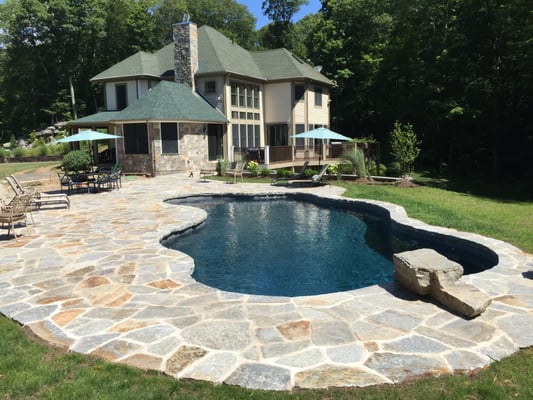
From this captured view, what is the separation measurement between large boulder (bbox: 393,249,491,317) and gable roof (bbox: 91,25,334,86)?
21.9m

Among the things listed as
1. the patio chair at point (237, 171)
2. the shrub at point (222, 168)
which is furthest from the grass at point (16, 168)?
the patio chair at point (237, 171)

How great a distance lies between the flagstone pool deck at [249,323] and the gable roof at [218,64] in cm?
2112

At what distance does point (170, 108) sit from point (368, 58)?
19156mm

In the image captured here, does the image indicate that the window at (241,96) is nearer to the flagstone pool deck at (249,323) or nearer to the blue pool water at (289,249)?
the blue pool water at (289,249)

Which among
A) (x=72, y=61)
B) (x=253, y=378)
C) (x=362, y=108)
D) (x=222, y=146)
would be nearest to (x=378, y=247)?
(x=253, y=378)

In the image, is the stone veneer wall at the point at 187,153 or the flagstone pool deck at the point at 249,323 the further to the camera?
the stone veneer wall at the point at 187,153

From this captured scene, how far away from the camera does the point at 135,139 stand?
23.2 metres

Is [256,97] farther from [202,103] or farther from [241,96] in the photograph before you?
[202,103]

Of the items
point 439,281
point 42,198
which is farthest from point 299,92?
point 439,281

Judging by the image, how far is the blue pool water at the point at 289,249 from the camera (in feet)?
25.3

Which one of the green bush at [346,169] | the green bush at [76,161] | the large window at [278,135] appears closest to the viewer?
the green bush at [76,161]

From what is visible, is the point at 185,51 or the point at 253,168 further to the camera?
the point at 185,51

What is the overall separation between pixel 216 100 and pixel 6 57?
1236 inches

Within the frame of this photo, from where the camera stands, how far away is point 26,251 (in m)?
8.30
